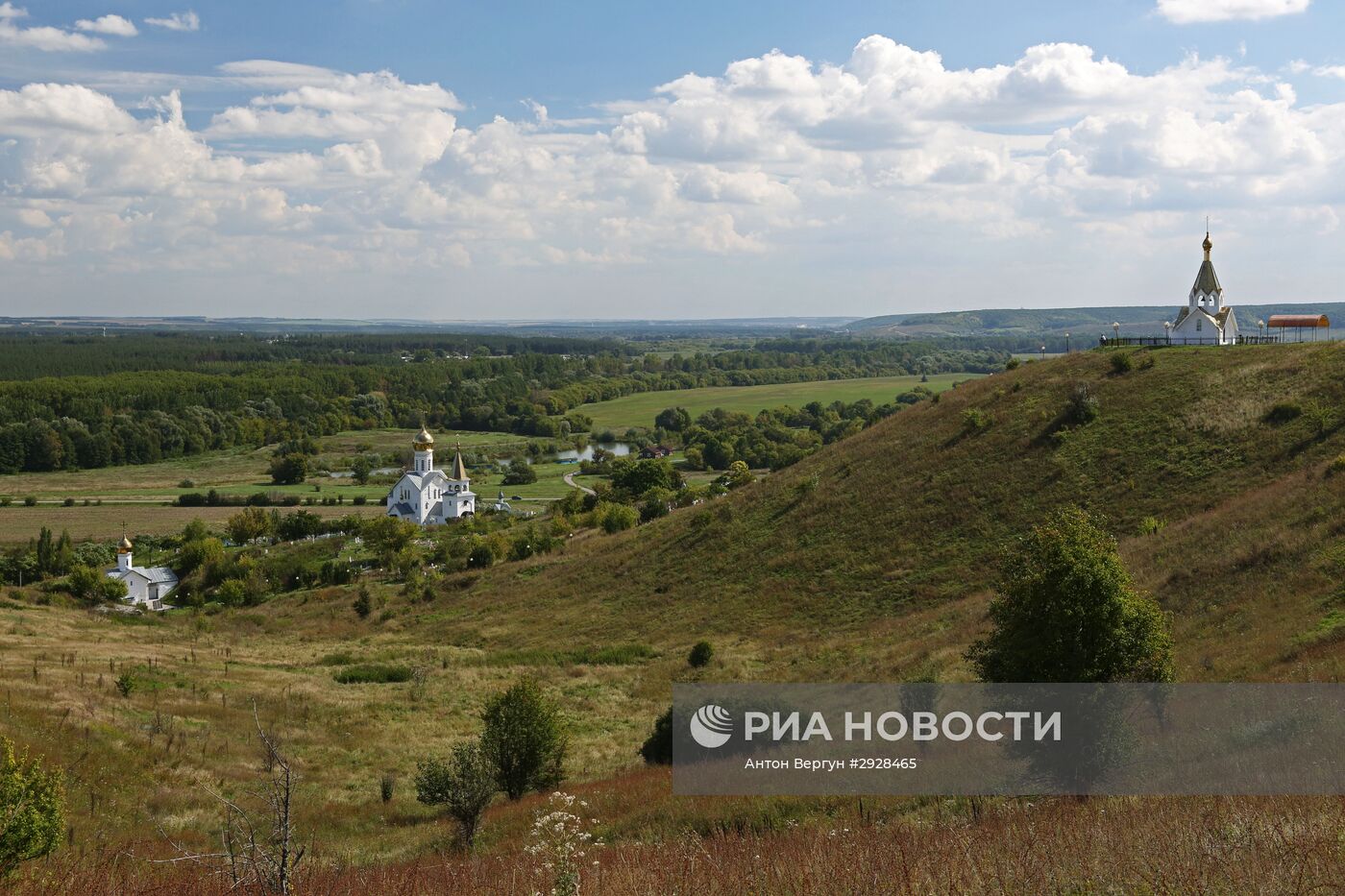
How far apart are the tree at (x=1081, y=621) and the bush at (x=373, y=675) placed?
23.1 meters

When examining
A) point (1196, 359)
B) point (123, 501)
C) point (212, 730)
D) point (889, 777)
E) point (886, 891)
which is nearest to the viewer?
point (886, 891)

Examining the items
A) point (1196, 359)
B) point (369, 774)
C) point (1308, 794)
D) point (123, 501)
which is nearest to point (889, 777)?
point (1308, 794)

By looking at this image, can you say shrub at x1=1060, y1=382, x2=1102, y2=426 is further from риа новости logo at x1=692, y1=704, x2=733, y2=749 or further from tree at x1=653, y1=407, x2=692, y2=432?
tree at x1=653, y1=407, x2=692, y2=432

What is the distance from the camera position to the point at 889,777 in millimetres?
14273

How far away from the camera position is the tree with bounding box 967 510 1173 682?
13406 mm

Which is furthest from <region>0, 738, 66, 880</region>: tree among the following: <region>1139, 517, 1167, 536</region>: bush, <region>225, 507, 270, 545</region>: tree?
<region>225, 507, 270, 545</region>: tree

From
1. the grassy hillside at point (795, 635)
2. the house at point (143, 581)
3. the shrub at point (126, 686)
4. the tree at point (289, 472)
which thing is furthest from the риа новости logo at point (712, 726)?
the tree at point (289, 472)

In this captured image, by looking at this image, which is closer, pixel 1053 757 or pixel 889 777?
pixel 1053 757

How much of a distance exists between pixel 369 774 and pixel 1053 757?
1480cm

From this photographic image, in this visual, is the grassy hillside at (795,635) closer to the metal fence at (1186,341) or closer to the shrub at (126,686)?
the shrub at (126,686)

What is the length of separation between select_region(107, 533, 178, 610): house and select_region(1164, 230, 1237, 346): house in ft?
187

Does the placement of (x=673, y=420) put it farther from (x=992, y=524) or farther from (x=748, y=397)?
(x=992, y=524)

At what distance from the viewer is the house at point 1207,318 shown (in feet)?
153

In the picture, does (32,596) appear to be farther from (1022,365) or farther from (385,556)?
(1022,365)
